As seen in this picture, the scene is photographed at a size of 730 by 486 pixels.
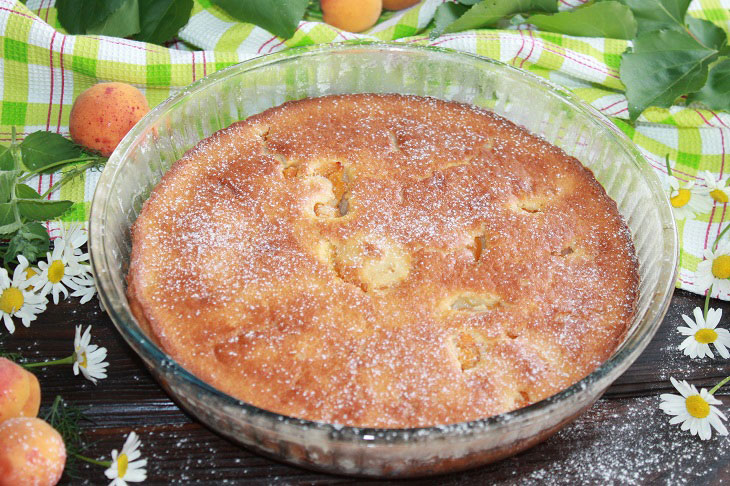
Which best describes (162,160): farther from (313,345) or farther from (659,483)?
(659,483)

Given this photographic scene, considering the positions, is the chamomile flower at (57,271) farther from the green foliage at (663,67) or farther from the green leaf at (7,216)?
the green foliage at (663,67)

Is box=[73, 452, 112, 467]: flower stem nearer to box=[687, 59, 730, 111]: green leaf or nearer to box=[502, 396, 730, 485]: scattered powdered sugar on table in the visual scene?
box=[502, 396, 730, 485]: scattered powdered sugar on table

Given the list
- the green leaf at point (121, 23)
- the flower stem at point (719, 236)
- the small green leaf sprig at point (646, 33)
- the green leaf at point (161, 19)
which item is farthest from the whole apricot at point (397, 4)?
the flower stem at point (719, 236)

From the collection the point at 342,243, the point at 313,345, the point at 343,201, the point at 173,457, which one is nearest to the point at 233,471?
the point at 173,457

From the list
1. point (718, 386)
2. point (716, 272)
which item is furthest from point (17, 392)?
point (716, 272)

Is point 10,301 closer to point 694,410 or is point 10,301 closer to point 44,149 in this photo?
point 44,149

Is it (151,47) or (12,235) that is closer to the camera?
(12,235)
